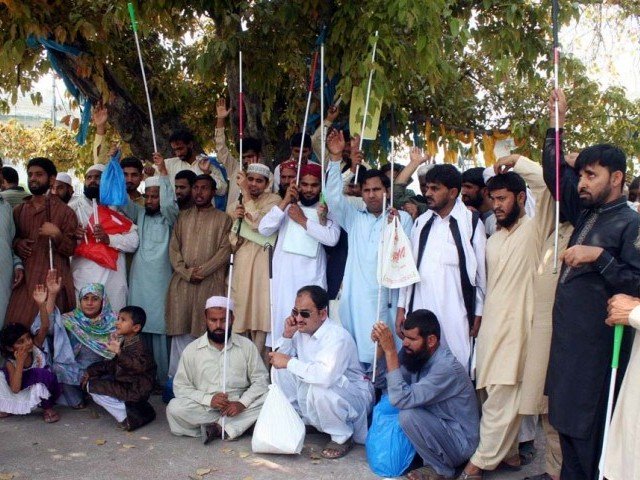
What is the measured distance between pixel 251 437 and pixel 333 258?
5.18 feet

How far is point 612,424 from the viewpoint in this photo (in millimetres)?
3436

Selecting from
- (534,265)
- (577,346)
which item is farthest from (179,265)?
(577,346)

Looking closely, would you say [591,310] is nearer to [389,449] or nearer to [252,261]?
[389,449]

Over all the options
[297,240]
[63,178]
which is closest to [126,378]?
[297,240]

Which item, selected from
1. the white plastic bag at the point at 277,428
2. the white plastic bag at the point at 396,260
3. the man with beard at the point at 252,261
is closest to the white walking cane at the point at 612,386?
the white plastic bag at the point at 396,260

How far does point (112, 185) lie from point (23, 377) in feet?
5.38

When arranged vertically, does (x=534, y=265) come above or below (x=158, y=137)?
below

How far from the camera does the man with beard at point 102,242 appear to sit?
6.03 metres

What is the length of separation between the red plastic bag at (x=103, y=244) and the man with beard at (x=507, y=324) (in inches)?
124

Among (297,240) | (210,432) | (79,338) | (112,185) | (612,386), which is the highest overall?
(112,185)

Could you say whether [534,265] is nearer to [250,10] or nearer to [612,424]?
[612,424]

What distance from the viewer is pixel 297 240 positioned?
18.8 feet

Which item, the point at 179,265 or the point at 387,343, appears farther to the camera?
the point at 179,265

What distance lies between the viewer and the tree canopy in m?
5.65
